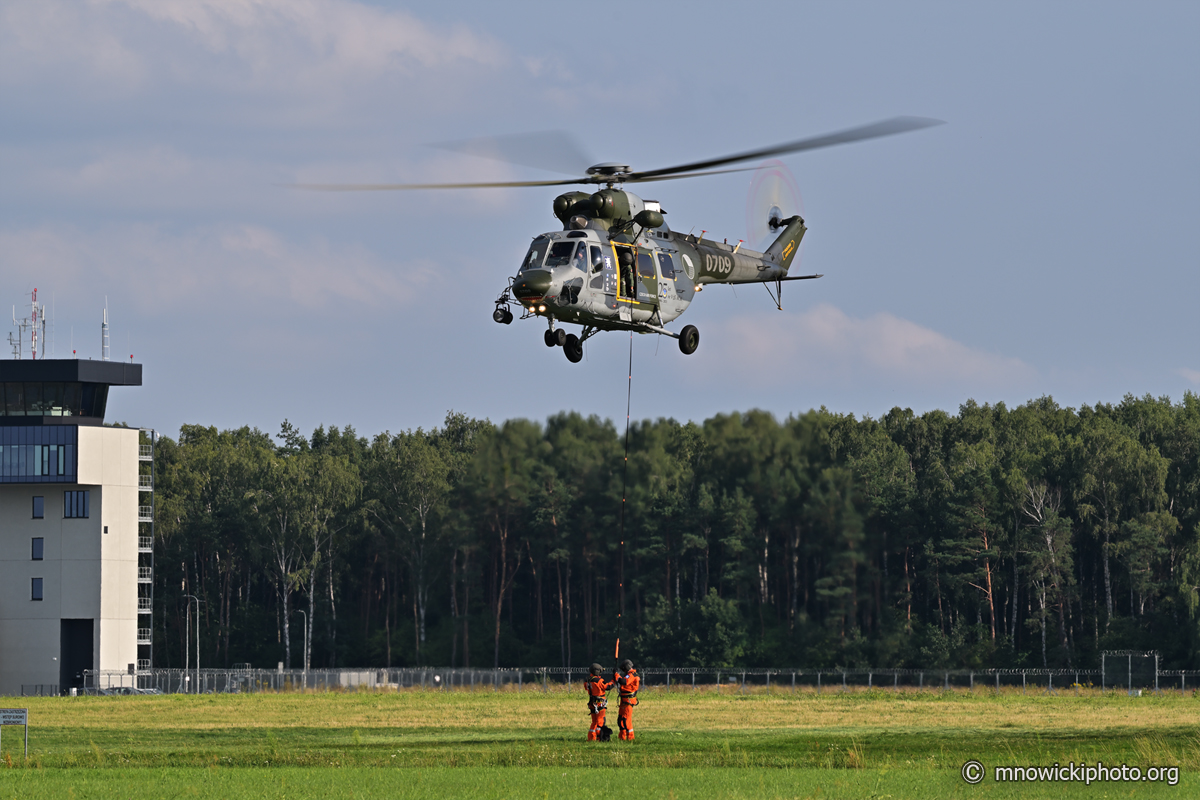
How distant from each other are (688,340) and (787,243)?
6888 millimetres

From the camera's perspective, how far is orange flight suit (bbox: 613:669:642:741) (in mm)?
40750

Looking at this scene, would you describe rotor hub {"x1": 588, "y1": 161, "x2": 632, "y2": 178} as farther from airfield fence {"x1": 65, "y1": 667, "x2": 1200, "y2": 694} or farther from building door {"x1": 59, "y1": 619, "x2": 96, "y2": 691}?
building door {"x1": 59, "y1": 619, "x2": 96, "y2": 691}

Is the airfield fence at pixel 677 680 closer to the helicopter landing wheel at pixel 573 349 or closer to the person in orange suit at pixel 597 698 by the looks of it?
the person in orange suit at pixel 597 698

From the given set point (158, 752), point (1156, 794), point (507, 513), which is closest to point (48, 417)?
point (507, 513)

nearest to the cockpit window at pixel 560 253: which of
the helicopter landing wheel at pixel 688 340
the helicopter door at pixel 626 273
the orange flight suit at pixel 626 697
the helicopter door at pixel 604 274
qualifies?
the helicopter door at pixel 604 274

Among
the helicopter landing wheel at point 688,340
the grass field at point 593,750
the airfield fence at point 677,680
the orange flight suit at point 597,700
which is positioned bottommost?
the airfield fence at point 677,680

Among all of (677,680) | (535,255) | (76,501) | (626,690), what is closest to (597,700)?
(626,690)

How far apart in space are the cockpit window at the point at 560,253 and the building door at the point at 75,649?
73.6m

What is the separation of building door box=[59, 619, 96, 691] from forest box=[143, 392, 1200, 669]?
23.0 m

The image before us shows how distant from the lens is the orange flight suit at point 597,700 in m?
41.0

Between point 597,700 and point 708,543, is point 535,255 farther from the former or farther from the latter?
point 708,543

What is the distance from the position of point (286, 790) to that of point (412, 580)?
87370 millimetres

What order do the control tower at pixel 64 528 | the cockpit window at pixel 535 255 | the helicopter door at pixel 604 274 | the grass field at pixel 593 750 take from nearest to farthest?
the grass field at pixel 593 750 → the cockpit window at pixel 535 255 → the helicopter door at pixel 604 274 → the control tower at pixel 64 528

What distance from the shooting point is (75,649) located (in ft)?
328
